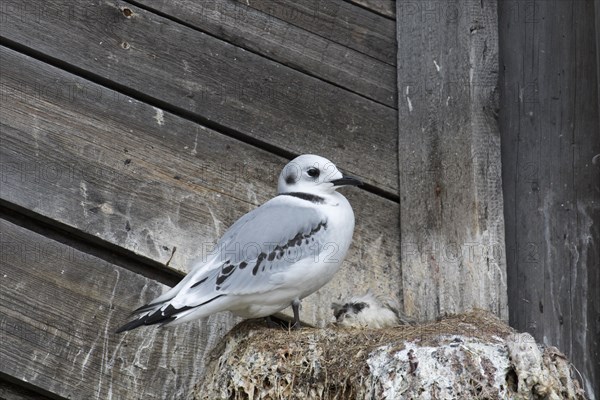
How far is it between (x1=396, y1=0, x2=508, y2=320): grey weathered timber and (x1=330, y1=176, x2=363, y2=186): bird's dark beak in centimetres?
33

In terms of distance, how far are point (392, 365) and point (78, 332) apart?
112 centimetres

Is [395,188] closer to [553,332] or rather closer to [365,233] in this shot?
[365,233]

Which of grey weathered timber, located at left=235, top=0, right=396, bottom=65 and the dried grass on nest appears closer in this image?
the dried grass on nest

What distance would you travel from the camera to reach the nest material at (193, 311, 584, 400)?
2711mm

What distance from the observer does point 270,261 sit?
3.13 m

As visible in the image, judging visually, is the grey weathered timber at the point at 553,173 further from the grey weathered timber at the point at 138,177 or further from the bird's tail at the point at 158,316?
the bird's tail at the point at 158,316

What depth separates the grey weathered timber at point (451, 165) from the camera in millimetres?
3443

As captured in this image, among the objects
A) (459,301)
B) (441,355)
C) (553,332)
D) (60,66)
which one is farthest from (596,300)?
(60,66)

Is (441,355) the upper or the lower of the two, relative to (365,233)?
lower

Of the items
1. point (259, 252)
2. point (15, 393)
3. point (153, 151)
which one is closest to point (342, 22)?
point (153, 151)

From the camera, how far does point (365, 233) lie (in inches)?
141

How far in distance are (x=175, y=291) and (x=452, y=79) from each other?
117cm

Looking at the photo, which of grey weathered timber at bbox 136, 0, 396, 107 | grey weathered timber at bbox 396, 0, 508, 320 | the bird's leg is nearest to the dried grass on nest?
the bird's leg

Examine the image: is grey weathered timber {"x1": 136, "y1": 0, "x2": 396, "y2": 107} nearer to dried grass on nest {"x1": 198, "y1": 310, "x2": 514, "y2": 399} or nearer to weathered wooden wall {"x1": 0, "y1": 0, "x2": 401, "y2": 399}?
weathered wooden wall {"x1": 0, "y1": 0, "x2": 401, "y2": 399}
